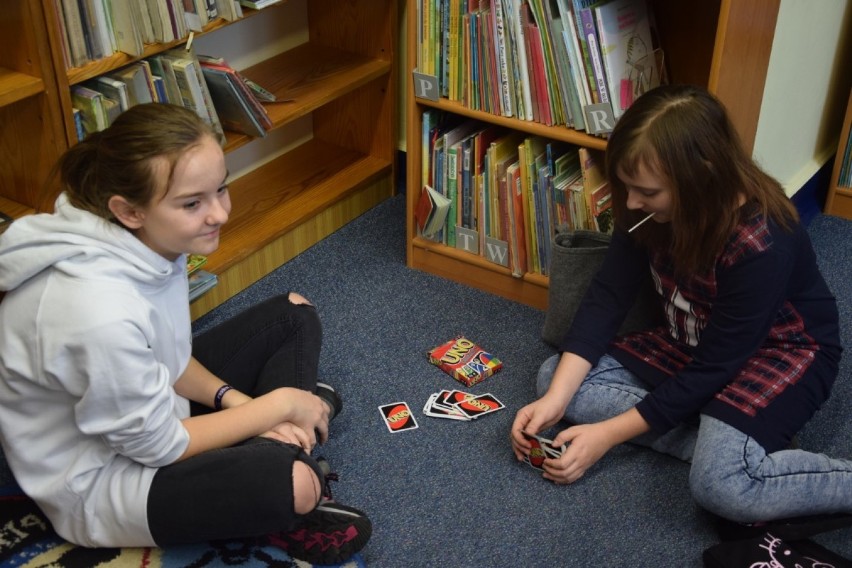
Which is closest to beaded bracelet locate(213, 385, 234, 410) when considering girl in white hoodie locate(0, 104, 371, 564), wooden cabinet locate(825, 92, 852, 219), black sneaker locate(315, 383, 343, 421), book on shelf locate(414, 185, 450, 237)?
girl in white hoodie locate(0, 104, 371, 564)

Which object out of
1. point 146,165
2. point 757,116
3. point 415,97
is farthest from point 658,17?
point 146,165

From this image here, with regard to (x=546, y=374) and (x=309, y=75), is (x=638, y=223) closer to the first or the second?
(x=546, y=374)

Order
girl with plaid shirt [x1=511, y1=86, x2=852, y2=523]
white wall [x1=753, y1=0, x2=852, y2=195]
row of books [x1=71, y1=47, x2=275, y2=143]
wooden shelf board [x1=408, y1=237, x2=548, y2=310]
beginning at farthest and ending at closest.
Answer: wooden shelf board [x1=408, y1=237, x2=548, y2=310], white wall [x1=753, y1=0, x2=852, y2=195], row of books [x1=71, y1=47, x2=275, y2=143], girl with plaid shirt [x1=511, y1=86, x2=852, y2=523]

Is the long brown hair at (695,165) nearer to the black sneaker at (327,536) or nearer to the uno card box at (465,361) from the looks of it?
the uno card box at (465,361)

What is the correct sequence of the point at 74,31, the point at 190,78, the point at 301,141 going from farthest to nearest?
1. the point at 301,141
2. the point at 190,78
3. the point at 74,31

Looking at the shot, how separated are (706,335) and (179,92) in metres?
1.27

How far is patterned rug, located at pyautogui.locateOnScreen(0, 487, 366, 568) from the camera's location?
5.76ft

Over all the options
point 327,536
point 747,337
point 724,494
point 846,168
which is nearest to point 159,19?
point 327,536

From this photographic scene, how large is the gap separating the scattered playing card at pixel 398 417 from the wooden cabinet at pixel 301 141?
0.61 m

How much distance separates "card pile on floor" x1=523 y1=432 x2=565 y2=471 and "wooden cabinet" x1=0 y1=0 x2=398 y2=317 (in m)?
0.96

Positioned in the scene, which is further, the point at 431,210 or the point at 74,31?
the point at 431,210

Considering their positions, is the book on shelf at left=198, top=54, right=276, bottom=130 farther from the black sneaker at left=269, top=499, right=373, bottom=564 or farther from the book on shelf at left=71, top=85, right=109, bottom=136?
the black sneaker at left=269, top=499, right=373, bottom=564

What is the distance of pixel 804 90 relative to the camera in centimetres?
A: 261

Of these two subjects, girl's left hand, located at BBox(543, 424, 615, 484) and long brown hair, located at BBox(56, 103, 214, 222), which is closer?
long brown hair, located at BBox(56, 103, 214, 222)
